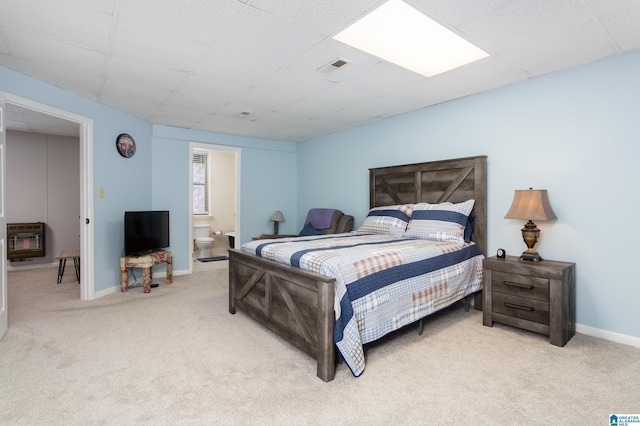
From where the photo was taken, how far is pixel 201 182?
7.44 m

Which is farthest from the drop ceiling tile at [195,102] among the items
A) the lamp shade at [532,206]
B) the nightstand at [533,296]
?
the nightstand at [533,296]

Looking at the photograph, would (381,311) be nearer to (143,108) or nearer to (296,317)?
(296,317)

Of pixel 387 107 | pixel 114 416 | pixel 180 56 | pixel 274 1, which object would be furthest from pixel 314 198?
pixel 114 416

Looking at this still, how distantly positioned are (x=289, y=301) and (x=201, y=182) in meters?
5.76

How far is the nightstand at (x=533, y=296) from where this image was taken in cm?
256

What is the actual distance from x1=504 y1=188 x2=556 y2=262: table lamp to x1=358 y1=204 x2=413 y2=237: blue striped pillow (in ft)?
3.71

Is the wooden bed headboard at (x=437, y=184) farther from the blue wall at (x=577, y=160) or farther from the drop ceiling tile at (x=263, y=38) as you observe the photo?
the drop ceiling tile at (x=263, y=38)

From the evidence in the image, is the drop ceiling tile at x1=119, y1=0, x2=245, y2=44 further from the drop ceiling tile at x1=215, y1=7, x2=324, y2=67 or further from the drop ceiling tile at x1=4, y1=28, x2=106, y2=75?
the drop ceiling tile at x1=4, y1=28, x2=106, y2=75

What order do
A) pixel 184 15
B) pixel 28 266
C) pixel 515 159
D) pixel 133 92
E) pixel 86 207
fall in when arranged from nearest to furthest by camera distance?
pixel 184 15, pixel 515 159, pixel 133 92, pixel 86 207, pixel 28 266

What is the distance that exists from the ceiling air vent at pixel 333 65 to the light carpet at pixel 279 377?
7.82ft

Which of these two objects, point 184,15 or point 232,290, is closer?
point 184,15

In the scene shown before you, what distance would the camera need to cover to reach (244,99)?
3732mm

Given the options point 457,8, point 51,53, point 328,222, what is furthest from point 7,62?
point 328,222

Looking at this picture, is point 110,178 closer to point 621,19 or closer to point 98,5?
A: point 98,5
